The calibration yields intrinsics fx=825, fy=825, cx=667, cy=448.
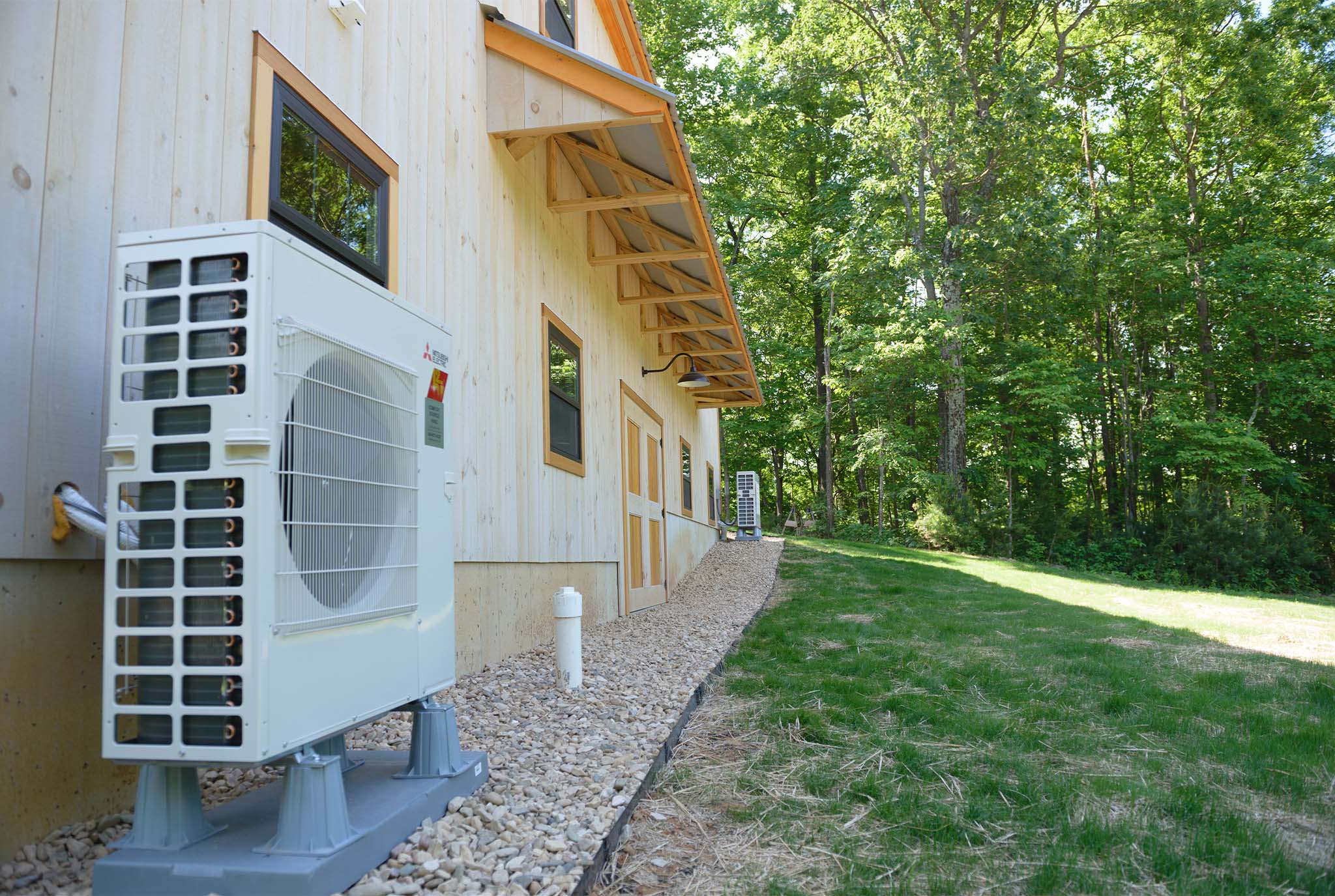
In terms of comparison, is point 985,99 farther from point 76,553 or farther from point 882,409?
point 76,553

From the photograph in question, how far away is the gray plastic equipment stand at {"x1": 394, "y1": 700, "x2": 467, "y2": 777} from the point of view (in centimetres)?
256

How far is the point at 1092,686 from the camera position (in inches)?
201

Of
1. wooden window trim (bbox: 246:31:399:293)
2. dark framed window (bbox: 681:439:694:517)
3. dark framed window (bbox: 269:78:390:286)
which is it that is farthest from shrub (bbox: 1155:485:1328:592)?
wooden window trim (bbox: 246:31:399:293)

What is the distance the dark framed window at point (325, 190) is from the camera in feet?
10.5

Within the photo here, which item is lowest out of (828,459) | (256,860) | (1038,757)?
(1038,757)

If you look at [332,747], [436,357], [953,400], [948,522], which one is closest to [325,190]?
[436,357]

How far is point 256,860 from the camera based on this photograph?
1860 mm

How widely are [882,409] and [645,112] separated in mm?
19482

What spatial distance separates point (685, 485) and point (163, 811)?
41.1 feet

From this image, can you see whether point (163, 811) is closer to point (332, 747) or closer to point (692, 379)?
point (332, 747)

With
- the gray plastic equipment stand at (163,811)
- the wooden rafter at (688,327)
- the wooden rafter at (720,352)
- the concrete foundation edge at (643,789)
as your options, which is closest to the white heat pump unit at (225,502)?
the gray plastic equipment stand at (163,811)

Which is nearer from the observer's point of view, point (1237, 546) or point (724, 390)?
point (724, 390)

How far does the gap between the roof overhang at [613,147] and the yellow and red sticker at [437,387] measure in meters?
2.67

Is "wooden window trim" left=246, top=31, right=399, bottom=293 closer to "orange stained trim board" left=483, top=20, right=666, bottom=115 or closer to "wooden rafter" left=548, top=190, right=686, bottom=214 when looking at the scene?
"orange stained trim board" left=483, top=20, right=666, bottom=115
